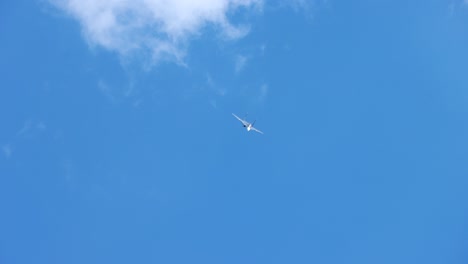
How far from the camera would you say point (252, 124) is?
245ft
